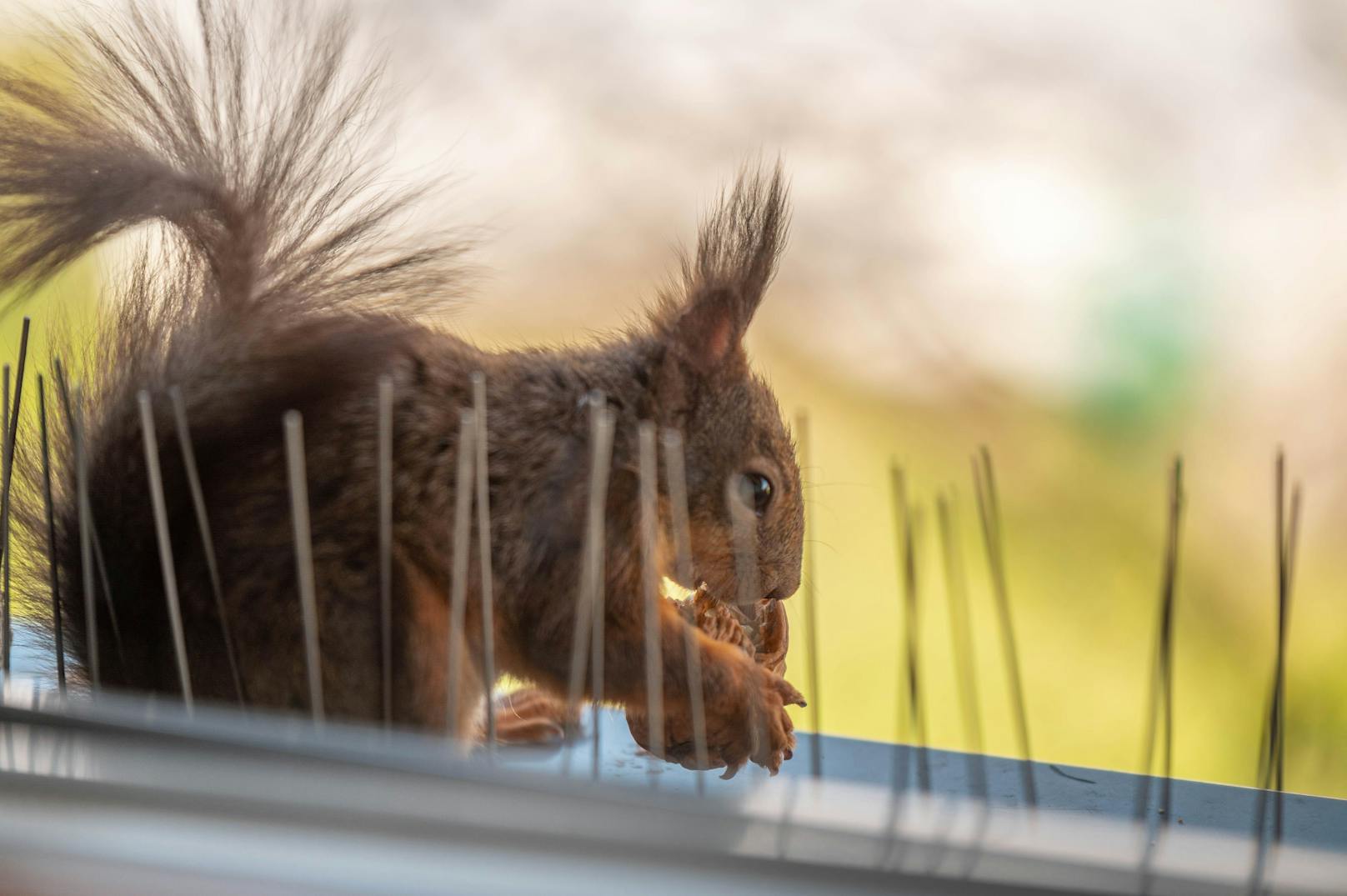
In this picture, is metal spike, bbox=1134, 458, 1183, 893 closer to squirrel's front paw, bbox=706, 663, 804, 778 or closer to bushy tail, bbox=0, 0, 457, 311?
squirrel's front paw, bbox=706, 663, 804, 778

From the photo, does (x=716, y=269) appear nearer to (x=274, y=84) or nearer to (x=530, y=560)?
(x=530, y=560)

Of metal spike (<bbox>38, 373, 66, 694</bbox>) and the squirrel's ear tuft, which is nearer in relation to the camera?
metal spike (<bbox>38, 373, 66, 694</bbox>)

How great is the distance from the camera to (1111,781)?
86 cm

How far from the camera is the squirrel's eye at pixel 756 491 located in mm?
916

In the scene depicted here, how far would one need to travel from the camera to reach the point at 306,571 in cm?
71

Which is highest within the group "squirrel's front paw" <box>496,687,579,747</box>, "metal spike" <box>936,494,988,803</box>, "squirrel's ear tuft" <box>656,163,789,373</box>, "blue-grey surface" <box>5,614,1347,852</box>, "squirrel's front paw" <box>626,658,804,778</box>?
"squirrel's ear tuft" <box>656,163,789,373</box>

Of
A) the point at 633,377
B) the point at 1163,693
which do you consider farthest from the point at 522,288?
the point at 1163,693

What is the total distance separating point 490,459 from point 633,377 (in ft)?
0.40

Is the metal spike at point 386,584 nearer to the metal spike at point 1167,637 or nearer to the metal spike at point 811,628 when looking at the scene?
the metal spike at point 811,628

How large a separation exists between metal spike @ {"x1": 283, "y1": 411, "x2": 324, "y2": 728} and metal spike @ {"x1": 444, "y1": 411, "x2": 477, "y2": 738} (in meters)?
0.07

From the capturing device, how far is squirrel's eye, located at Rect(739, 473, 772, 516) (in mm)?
916

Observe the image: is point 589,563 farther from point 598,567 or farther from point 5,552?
point 5,552

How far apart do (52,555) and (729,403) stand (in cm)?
45

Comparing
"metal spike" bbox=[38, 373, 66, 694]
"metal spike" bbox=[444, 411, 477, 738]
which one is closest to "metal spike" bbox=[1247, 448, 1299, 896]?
"metal spike" bbox=[444, 411, 477, 738]
